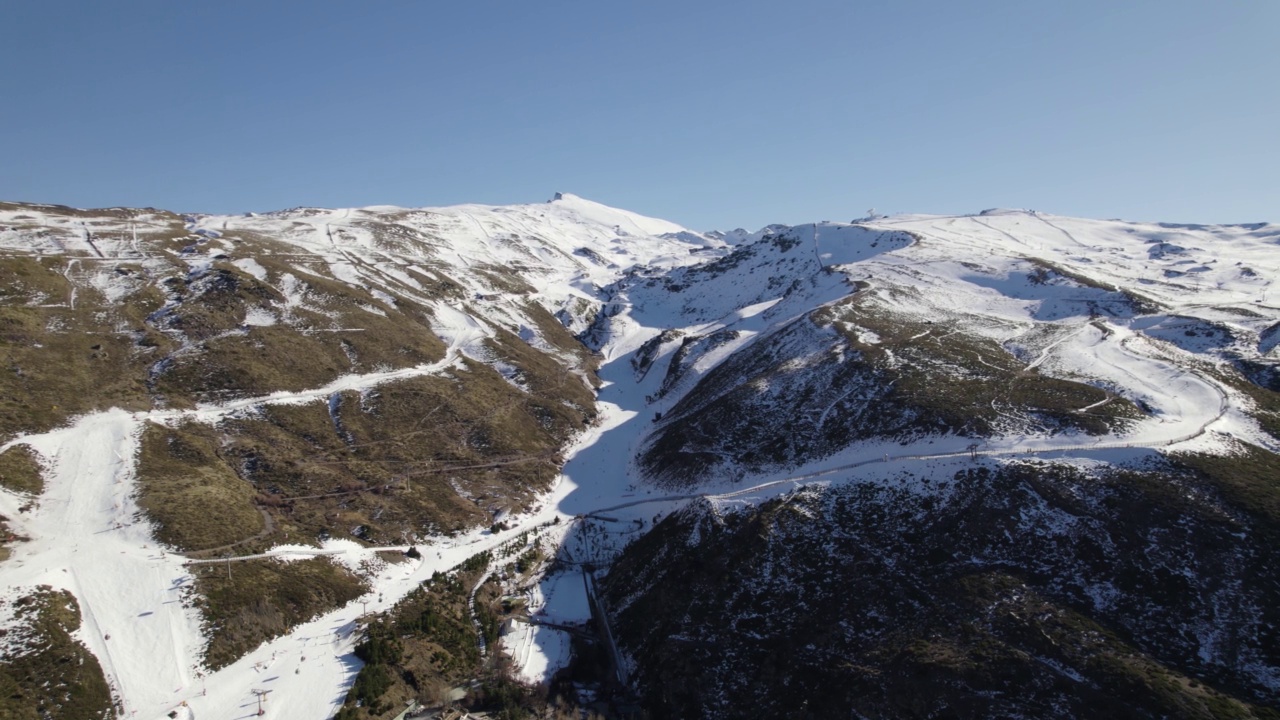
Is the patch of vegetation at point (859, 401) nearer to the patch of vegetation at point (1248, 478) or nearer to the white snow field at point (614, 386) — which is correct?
the white snow field at point (614, 386)

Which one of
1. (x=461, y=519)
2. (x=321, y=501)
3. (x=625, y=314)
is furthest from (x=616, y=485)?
(x=625, y=314)

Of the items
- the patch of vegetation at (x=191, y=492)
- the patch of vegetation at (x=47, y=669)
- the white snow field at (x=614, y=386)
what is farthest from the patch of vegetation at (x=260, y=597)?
the patch of vegetation at (x=47, y=669)

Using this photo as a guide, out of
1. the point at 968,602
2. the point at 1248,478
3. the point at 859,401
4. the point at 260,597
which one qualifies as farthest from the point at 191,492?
the point at 1248,478

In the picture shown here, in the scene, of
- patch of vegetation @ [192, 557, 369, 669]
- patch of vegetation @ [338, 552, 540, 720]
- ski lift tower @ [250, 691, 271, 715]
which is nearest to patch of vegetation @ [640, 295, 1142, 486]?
patch of vegetation @ [338, 552, 540, 720]

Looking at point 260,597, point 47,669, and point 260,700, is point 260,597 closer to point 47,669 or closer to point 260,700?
point 260,700

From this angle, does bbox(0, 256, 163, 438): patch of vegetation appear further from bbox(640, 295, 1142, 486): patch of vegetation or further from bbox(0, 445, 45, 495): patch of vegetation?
bbox(640, 295, 1142, 486): patch of vegetation

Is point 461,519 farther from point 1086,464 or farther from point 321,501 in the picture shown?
point 1086,464
